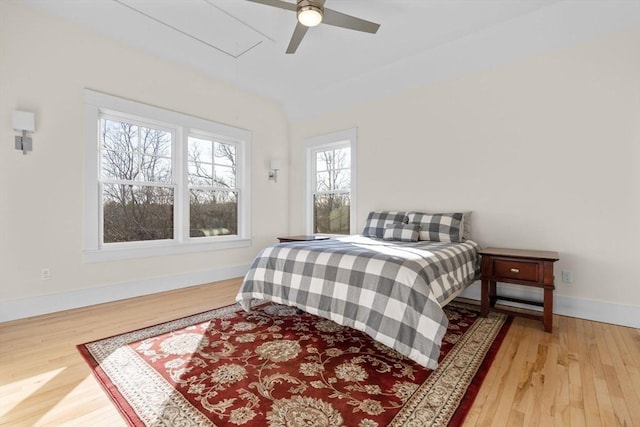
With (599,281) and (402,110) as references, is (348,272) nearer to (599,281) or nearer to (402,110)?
(599,281)

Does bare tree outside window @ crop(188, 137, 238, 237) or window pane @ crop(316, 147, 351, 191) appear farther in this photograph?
window pane @ crop(316, 147, 351, 191)

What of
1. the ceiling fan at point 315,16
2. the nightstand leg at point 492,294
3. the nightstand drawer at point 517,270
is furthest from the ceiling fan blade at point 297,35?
the nightstand leg at point 492,294

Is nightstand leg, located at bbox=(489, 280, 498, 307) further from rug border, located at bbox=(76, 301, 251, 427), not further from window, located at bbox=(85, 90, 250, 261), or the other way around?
window, located at bbox=(85, 90, 250, 261)

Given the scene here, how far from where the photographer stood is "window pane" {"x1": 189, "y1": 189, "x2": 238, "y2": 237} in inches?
156

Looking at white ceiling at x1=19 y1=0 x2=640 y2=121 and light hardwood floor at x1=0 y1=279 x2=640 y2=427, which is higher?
white ceiling at x1=19 y1=0 x2=640 y2=121

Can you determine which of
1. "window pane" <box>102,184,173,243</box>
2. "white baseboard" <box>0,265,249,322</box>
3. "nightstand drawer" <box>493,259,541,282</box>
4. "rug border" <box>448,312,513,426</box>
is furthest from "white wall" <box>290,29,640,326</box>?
"window pane" <box>102,184,173,243</box>

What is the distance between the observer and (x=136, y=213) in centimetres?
345

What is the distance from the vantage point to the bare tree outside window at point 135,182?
10.6 ft

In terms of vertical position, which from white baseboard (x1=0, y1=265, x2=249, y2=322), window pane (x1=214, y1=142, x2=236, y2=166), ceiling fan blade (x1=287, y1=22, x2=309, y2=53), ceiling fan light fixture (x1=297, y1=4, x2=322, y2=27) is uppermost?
ceiling fan blade (x1=287, y1=22, x2=309, y2=53)

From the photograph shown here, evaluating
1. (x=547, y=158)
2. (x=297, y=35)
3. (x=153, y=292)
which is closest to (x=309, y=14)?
(x=297, y=35)

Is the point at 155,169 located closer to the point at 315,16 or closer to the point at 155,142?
the point at 155,142

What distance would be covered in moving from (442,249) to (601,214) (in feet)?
4.83

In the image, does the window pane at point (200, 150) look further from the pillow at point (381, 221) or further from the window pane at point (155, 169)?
the pillow at point (381, 221)

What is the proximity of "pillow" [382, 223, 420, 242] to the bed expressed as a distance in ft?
1.37
